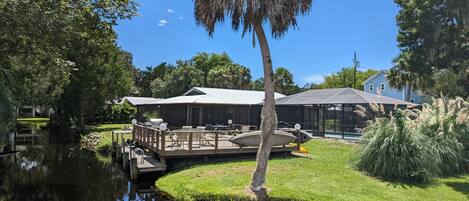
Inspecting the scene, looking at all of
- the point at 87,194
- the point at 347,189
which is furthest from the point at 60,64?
the point at 347,189

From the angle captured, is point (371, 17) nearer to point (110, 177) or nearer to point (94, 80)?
point (94, 80)

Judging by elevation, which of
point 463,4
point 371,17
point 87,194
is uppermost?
point 371,17

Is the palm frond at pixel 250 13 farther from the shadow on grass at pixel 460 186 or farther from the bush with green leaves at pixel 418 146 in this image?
the shadow on grass at pixel 460 186

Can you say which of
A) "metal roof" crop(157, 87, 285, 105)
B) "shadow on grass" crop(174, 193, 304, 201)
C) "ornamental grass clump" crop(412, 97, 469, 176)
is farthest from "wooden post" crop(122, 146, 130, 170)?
"ornamental grass clump" crop(412, 97, 469, 176)

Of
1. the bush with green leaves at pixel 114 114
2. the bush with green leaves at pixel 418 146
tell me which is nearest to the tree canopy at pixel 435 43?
the bush with green leaves at pixel 418 146

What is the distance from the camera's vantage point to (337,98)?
2184 centimetres

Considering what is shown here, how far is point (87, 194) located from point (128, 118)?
31.3 m

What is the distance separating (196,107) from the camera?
87.9ft

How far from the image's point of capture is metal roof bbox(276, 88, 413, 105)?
66.0ft

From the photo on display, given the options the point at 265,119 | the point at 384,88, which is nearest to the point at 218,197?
the point at 265,119

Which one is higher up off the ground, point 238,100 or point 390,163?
point 238,100

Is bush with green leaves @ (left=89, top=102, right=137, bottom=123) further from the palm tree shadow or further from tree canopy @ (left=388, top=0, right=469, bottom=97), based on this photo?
the palm tree shadow

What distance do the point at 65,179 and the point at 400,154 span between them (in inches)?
446

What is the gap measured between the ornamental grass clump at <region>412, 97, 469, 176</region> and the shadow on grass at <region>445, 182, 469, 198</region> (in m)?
0.97
